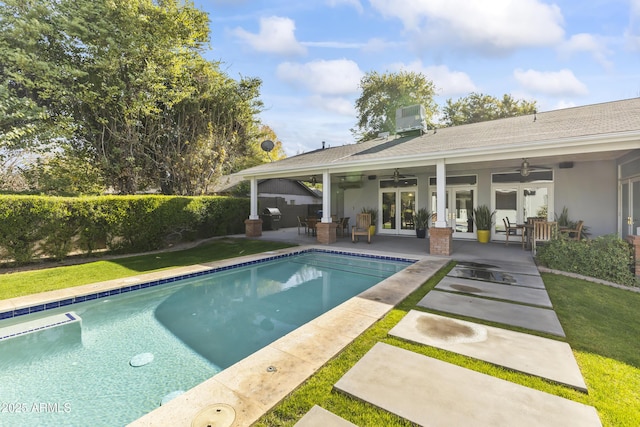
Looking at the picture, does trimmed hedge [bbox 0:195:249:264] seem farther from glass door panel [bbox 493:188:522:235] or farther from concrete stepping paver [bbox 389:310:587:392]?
glass door panel [bbox 493:188:522:235]

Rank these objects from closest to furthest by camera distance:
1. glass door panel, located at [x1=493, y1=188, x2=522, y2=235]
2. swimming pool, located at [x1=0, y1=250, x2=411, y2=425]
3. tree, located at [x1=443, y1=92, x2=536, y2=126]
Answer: swimming pool, located at [x1=0, y1=250, x2=411, y2=425] → glass door panel, located at [x1=493, y1=188, x2=522, y2=235] → tree, located at [x1=443, y1=92, x2=536, y2=126]

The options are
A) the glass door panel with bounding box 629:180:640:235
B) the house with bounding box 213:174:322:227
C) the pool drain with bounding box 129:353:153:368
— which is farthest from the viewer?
the house with bounding box 213:174:322:227

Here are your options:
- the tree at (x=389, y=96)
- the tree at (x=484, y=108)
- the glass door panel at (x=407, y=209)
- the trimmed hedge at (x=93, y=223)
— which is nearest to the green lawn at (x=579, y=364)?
the glass door panel at (x=407, y=209)

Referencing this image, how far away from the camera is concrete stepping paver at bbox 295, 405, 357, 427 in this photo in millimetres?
2096

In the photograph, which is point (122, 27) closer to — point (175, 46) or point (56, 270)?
point (175, 46)

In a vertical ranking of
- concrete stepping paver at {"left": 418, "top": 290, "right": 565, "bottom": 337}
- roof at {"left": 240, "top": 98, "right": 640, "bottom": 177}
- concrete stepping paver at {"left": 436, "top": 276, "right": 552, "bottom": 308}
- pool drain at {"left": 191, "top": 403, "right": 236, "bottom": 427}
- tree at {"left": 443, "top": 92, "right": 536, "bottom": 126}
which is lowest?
pool drain at {"left": 191, "top": 403, "right": 236, "bottom": 427}

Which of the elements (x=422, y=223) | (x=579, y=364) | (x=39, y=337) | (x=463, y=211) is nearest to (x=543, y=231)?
(x=463, y=211)

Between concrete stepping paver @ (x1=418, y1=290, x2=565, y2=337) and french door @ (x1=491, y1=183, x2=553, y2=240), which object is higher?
french door @ (x1=491, y1=183, x2=553, y2=240)

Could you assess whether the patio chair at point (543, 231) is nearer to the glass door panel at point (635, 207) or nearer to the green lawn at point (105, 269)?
the glass door panel at point (635, 207)

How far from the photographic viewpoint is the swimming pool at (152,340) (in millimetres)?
2896

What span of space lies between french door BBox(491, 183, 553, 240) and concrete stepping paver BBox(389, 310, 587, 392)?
9.02 metres

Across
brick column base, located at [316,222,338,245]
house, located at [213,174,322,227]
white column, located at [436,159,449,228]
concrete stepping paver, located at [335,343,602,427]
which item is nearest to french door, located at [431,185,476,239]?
white column, located at [436,159,449,228]

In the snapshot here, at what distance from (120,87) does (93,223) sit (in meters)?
6.12

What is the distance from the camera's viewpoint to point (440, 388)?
249 centimetres
